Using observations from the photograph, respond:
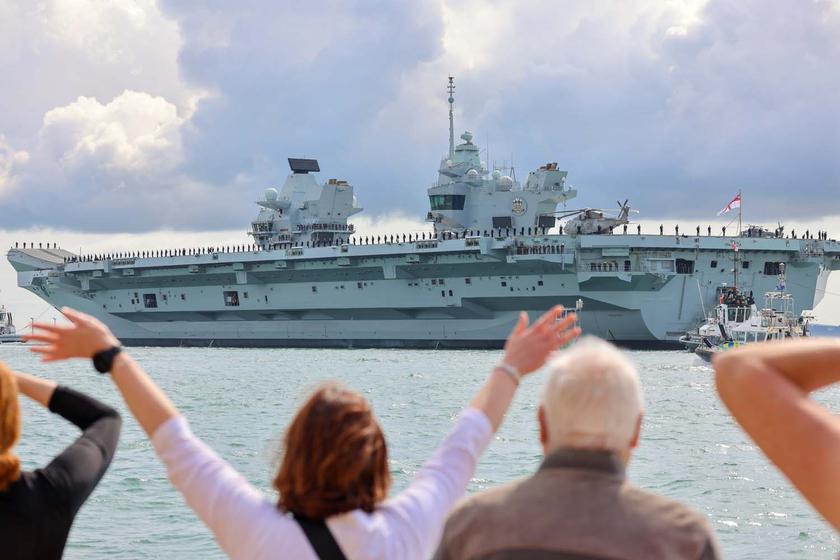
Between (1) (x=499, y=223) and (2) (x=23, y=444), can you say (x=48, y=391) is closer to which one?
(2) (x=23, y=444)

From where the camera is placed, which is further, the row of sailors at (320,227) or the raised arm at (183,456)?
the row of sailors at (320,227)

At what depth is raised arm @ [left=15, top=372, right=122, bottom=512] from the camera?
3.40m

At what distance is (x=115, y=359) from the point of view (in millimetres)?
3293

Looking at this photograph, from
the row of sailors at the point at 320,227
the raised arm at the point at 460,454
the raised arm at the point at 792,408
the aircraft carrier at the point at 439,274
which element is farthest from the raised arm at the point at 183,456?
the row of sailors at the point at 320,227

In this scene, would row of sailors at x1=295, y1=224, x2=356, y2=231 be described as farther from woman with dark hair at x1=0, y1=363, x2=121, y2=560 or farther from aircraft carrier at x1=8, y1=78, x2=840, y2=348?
woman with dark hair at x1=0, y1=363, x2=121, y2=560

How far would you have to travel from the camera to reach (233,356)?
51969mm

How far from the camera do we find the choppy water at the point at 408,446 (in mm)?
13047

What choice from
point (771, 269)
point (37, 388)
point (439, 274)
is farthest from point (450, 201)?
point (37, 388)

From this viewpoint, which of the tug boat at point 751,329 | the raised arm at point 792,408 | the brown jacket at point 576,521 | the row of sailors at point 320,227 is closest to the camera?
the raised arm at point 792,408

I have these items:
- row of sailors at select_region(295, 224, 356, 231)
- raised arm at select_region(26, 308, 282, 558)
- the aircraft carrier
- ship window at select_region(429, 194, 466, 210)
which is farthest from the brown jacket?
row of sailors at select_region(295, 224, 356, 231)

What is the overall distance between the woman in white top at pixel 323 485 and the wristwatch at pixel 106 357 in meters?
0.06

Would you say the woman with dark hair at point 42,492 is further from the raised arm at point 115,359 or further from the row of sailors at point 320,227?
the row of sailors at point 320,227

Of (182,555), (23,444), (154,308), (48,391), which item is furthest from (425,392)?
(154,308)

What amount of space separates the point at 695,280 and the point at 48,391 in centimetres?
4845
